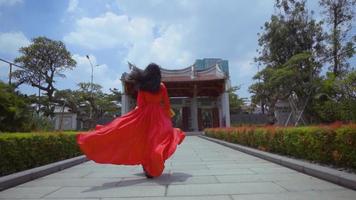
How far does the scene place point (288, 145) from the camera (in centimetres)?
980

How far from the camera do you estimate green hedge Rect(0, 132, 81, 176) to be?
729cm

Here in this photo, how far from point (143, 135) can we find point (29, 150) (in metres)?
2.83

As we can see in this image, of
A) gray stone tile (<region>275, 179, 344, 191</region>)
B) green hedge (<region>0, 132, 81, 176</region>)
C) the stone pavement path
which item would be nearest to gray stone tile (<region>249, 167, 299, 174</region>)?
the stone pavement path

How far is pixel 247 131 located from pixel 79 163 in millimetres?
6859

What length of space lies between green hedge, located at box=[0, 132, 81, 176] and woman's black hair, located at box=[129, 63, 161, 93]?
8.68ft

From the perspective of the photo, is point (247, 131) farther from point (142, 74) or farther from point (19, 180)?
point (19, 180)

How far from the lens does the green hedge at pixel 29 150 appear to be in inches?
287

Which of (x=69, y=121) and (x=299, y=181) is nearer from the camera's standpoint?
(x=299, y=181)

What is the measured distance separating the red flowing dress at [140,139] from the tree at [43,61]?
37.3m

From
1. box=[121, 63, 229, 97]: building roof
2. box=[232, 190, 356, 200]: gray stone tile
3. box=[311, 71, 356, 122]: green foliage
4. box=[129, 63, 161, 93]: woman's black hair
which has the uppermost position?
box=[121, 63, 229, 97]: building roof

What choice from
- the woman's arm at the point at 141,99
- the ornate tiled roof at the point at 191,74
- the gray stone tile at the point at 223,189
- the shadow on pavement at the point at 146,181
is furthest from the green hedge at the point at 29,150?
the ornate tiled roof at the point at 191,74

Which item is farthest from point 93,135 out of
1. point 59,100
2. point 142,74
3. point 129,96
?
point 59,100

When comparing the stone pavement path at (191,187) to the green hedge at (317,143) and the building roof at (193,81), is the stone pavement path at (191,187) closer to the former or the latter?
the green hedge at (317,143)

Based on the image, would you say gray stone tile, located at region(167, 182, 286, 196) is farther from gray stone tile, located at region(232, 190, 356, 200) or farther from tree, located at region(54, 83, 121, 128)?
tree, located at region(54, 83, 121, 128)
